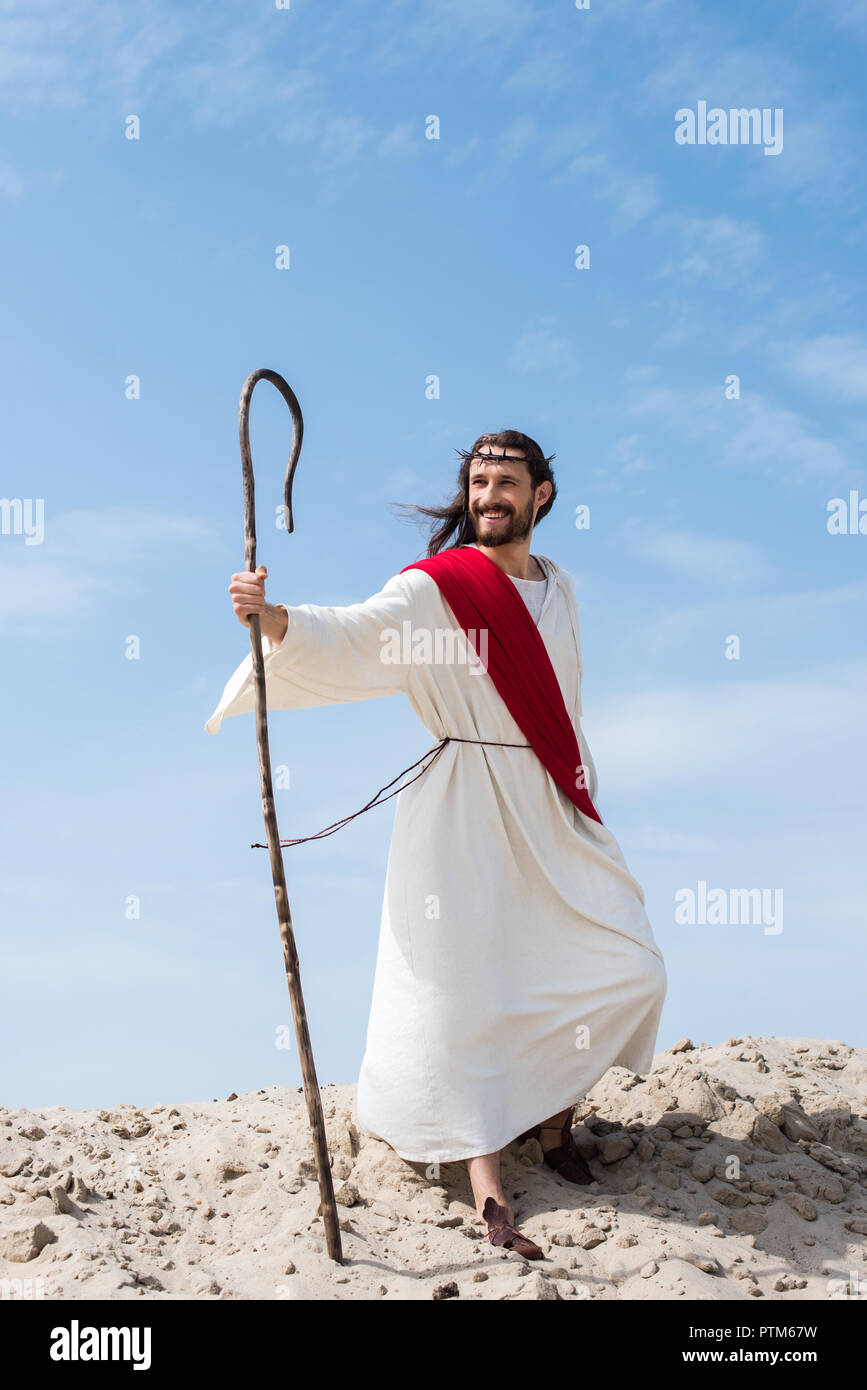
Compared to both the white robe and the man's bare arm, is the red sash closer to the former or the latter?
the white robe

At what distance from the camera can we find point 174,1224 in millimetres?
5332

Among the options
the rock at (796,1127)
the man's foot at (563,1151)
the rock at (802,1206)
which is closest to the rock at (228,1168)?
the man's foot at (563,1151)

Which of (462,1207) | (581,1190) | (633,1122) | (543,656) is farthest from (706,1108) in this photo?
(543,656)

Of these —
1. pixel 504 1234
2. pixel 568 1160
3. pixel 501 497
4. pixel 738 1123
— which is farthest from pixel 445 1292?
pixel 501 497

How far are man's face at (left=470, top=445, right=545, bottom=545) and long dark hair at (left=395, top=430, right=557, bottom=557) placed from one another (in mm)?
55

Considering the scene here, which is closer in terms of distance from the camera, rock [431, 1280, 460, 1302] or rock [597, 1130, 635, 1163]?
rock [431, 1280, 460, 1302]

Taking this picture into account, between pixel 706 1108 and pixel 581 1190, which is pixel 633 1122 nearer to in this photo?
pixel 706 1108

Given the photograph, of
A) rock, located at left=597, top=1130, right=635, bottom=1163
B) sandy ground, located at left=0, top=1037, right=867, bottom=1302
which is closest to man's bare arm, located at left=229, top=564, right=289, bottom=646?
sandy ground, located at left=0, top=1037, right=867, bottom=1302

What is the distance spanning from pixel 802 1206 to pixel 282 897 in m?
2.79

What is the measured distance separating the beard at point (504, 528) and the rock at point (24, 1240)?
3519 mm

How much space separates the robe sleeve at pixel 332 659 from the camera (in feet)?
17.4

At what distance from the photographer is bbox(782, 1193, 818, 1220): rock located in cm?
562

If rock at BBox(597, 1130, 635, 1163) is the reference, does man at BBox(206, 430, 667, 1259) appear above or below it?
above
